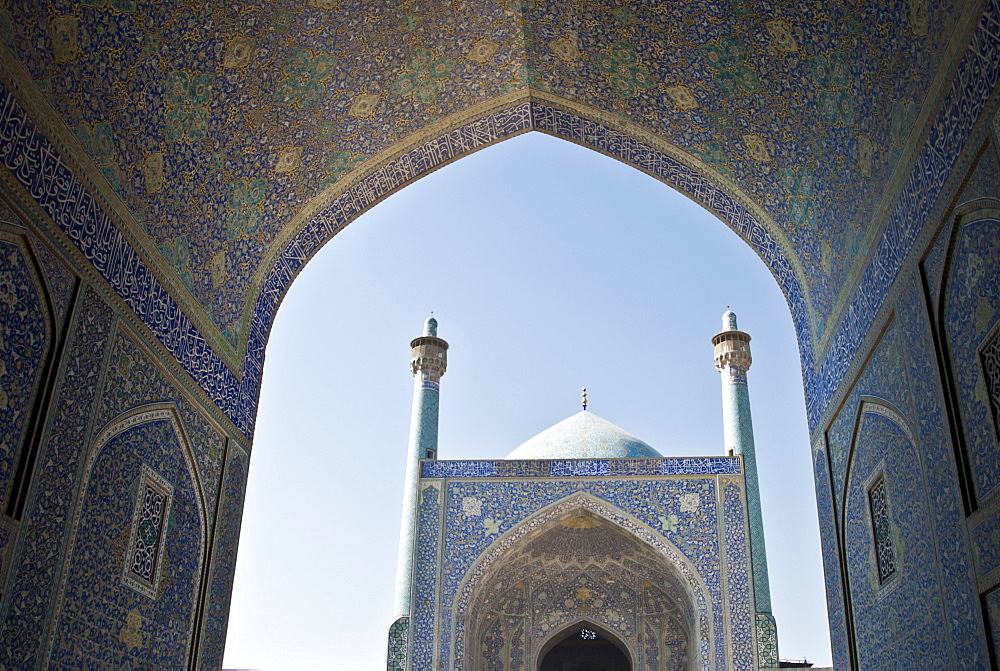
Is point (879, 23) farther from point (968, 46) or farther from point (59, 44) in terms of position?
point (59, 44)

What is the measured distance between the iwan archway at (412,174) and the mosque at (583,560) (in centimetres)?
581

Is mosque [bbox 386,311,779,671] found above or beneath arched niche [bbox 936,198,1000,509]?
above

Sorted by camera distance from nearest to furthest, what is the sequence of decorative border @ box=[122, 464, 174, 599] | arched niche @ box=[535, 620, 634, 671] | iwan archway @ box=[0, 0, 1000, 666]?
iwan archway @ box=[0, 0, 1000, 666], decorative border @ box=[122, 464, 174, 599], arched niche @ box=[535, 620, 634, 671]

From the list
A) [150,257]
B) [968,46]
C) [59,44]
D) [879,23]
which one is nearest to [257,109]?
[150,257]

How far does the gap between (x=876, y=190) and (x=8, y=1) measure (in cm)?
277

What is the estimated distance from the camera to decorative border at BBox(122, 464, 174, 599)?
310 cm

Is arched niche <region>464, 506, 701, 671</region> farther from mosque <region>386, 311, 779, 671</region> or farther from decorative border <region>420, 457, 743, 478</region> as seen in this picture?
decorative border <region>420, 457, 743, 478</region>

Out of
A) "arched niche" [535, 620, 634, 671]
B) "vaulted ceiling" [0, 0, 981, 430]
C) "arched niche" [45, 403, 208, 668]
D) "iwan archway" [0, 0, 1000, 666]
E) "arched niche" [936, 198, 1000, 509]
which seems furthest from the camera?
"arched niche" [535, 620, 634, 671]

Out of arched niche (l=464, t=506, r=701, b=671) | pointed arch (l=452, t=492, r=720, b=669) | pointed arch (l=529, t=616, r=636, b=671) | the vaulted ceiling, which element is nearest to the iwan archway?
the vaulted ceiling

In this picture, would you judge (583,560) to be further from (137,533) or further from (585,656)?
(137,533)

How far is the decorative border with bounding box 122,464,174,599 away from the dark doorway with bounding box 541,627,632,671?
1001 centimetres

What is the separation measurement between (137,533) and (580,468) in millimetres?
7285

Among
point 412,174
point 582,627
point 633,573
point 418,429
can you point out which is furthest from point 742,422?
point 412,174

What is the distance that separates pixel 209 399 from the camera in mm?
3754
